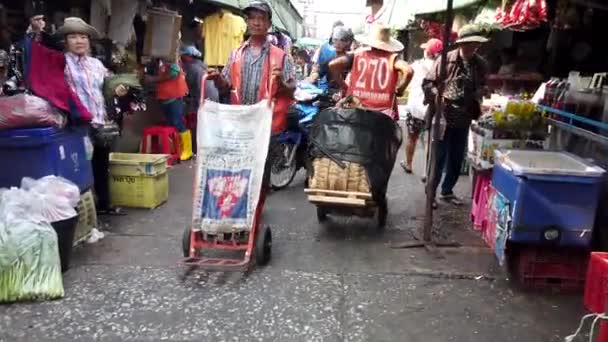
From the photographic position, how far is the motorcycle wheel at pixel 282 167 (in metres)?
7.61

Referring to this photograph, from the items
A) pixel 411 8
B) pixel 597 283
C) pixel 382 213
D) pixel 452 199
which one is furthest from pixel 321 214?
pixel 411 8

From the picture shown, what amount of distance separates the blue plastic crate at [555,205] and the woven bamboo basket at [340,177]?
146cm

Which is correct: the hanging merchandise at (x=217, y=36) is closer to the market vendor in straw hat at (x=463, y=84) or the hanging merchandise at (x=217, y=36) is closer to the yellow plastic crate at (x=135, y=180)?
the yellow plastic crate at (x=135, y=180)

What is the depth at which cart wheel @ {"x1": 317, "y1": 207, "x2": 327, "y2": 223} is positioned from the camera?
19.2 ft

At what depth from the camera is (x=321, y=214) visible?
6004 millimetres

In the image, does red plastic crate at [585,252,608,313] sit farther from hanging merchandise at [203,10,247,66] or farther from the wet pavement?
hanging merchandise at [203,10,247,66]

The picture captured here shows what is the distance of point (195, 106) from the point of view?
33.5 ft

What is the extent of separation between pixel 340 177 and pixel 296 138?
Answer: 2.65 metres

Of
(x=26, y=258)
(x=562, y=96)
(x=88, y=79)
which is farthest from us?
(x=562, y=96)

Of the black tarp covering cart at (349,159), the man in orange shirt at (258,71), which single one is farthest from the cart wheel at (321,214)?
the man in orange shirt at (258,71)

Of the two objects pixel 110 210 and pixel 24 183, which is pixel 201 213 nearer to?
pixel 24 183

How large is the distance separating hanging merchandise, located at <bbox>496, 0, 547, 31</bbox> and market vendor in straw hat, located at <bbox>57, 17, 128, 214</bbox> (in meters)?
4.18

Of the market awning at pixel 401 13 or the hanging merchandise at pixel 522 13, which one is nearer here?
the hanging merchandise at pixel 522 13

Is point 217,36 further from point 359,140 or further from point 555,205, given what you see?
point 555,205
